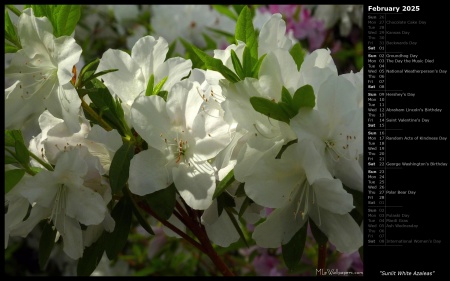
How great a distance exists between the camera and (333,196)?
95cm

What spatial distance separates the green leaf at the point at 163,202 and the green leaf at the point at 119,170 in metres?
0.05

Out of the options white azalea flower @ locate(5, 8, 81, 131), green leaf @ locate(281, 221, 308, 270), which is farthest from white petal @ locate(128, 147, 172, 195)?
green leaf @ locate(281, 221, 308, 270)

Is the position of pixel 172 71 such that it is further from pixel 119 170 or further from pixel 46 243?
pixel 46 243

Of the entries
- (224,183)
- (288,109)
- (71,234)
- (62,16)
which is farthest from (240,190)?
(62,16)

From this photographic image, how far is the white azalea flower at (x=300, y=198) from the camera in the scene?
3.07 feet

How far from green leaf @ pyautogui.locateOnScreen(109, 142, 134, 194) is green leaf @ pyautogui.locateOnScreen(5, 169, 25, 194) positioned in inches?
5.5

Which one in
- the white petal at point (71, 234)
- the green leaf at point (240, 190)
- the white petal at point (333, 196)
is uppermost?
the white petal at point (333, 196)

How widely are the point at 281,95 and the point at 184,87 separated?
0.15m

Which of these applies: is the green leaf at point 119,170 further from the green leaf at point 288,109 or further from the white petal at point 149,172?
the green leaf at point 288,109

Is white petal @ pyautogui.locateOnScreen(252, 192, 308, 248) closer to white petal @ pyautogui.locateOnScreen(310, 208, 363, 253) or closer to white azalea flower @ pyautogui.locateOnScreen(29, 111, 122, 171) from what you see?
white petal @ pyautogui.locateOnScreen(310, 208, 363, 253)

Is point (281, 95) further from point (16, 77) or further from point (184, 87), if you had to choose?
point (16, 77)

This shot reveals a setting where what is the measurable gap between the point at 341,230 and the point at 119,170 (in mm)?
328

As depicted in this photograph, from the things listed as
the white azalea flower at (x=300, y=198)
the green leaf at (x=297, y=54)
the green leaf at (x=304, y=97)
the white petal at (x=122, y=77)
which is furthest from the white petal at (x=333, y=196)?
the white petal at (x=122, y=77)
